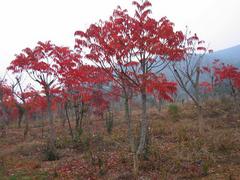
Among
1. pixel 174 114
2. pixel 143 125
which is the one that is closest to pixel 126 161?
pixel 143 125

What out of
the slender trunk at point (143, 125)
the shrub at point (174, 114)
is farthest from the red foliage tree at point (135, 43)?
the shrub at point (174, 114)

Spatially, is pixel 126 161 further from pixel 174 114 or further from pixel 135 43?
pixel 174 114

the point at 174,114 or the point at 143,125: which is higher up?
the point at 174,114

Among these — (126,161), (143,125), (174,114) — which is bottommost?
(126,161)

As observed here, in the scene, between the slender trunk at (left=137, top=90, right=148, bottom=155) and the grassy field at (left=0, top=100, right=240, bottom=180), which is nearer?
the grassy field at (left=0, top=100, right=240, bottom=180)

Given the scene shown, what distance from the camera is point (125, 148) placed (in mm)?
15375

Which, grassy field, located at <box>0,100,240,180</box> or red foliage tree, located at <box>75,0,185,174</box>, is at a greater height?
red foliage tree, located at <box>75,0,185,174</box>

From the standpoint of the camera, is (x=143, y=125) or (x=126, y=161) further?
(x=126, y=161)

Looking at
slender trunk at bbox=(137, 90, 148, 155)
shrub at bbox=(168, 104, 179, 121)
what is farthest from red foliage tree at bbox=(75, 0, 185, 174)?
shrub at bbox=(168, 104, 179, 121)

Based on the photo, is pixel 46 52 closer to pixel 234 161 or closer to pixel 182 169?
pixel 182 169

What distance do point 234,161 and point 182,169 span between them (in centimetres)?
230

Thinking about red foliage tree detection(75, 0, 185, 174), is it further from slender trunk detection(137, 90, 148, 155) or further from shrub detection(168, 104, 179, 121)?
shrub detection(168, 104, 179, 121)

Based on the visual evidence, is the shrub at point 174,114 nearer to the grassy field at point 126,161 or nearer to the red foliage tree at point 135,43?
the grassy field at point 126,161

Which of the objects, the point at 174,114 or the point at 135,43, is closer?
the point at 135,43
